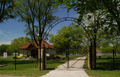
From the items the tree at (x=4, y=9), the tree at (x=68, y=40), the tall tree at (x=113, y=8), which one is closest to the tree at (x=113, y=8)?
the tall tree at (x=113, y=8)

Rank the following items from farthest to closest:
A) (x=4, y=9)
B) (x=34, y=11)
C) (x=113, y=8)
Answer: (x=34, y=11) → (x=4, y=9) → (x=113, y=8)

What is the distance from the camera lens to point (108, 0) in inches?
479

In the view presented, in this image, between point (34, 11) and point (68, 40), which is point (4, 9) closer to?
point (34, 11)

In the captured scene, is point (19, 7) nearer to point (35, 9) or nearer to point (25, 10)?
point (25, 10)

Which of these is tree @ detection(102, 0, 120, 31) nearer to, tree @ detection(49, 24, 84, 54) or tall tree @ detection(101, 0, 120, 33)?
tall tree @ detection(101, 0, 120, 33)

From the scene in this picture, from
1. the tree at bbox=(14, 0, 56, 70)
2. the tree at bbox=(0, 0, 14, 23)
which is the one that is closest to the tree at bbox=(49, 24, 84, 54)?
the tree at bbox=(14, 0, 56, 70)

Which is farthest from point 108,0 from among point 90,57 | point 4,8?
point 4,8

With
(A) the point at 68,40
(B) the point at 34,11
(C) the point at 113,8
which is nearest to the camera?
(C) the point at 113,8

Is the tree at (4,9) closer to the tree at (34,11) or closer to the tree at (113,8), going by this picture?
the tree at (34,11)

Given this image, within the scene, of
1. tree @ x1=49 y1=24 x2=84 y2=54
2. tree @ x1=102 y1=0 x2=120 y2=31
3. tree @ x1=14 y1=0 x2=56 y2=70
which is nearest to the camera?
tree @ x1=102 y1=0 x2=120 y2=31

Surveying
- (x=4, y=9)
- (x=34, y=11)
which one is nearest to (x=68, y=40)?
(x=34, y=11)

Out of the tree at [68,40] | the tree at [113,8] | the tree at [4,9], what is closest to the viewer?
the tree at [113,8]

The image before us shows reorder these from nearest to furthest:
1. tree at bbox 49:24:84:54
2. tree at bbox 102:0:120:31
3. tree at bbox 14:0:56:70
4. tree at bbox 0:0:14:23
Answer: tree at bbox 102:0:120:31 → tree at bbox 0:0:14:23 → tree at bbox 14:0:56:70 → tree at bbox 49:24:84:54

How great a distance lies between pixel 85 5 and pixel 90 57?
16.3ft
